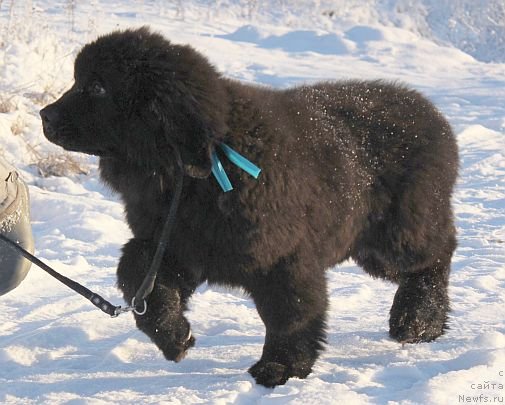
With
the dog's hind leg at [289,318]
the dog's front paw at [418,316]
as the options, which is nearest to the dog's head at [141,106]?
the dog's hind leg at [289,318]

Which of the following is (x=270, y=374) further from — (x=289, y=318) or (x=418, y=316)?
(x=418, y=316)

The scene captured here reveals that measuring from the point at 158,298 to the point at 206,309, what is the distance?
4.06 ft

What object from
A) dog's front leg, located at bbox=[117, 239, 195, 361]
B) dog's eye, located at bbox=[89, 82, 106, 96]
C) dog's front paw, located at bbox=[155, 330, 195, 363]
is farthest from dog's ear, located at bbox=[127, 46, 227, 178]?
dog's front paw, located at bbox=[155, 330, 195, 363]

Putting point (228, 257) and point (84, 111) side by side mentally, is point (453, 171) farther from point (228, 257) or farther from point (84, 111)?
point (84, 111)

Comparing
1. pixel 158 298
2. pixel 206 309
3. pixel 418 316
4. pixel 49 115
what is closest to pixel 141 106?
pixel 49 115

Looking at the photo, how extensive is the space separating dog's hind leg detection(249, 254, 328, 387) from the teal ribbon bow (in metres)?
0.46

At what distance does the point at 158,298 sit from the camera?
11.6 feet

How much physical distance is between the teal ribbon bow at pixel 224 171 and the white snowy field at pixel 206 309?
2.57 feet

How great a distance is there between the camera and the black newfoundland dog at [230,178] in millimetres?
3309

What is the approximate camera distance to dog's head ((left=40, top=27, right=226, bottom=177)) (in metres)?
3.24

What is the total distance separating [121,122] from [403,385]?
5.49ft

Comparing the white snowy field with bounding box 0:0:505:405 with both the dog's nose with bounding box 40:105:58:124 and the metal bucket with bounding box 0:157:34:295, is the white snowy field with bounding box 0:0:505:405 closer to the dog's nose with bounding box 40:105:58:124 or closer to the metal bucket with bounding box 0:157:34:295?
the metal bucket with bounding box 0:157:34:295

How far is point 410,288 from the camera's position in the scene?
4.38m

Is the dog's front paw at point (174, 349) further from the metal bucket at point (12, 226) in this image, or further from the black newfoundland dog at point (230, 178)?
the metal bucket at point (12, 226)
